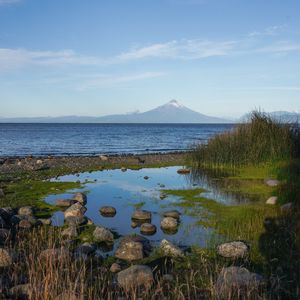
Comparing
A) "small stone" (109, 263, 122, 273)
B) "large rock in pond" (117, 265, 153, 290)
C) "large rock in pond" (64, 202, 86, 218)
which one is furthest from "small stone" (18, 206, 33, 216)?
"large rock in pond" (117, 265, 153, 290)

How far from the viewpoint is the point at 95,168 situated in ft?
86.8

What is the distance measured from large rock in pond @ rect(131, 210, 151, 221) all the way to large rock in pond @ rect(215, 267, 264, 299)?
18.1 feet

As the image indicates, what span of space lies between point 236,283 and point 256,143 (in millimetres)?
15855

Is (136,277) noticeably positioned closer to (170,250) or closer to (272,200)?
(170,250)

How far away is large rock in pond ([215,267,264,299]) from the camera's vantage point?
6629mm

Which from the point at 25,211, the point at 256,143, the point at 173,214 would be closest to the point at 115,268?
the point at 173,214

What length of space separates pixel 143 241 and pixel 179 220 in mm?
2604

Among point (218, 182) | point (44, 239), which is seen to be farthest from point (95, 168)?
point (44, 239)

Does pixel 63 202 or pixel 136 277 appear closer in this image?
pixel 136 277

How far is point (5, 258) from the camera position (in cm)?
830

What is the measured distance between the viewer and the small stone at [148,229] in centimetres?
1147

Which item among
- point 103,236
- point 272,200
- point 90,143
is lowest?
point 90,143

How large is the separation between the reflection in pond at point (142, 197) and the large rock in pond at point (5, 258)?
3.62 metres

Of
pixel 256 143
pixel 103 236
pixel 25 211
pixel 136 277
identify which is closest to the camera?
pixel 136 277
